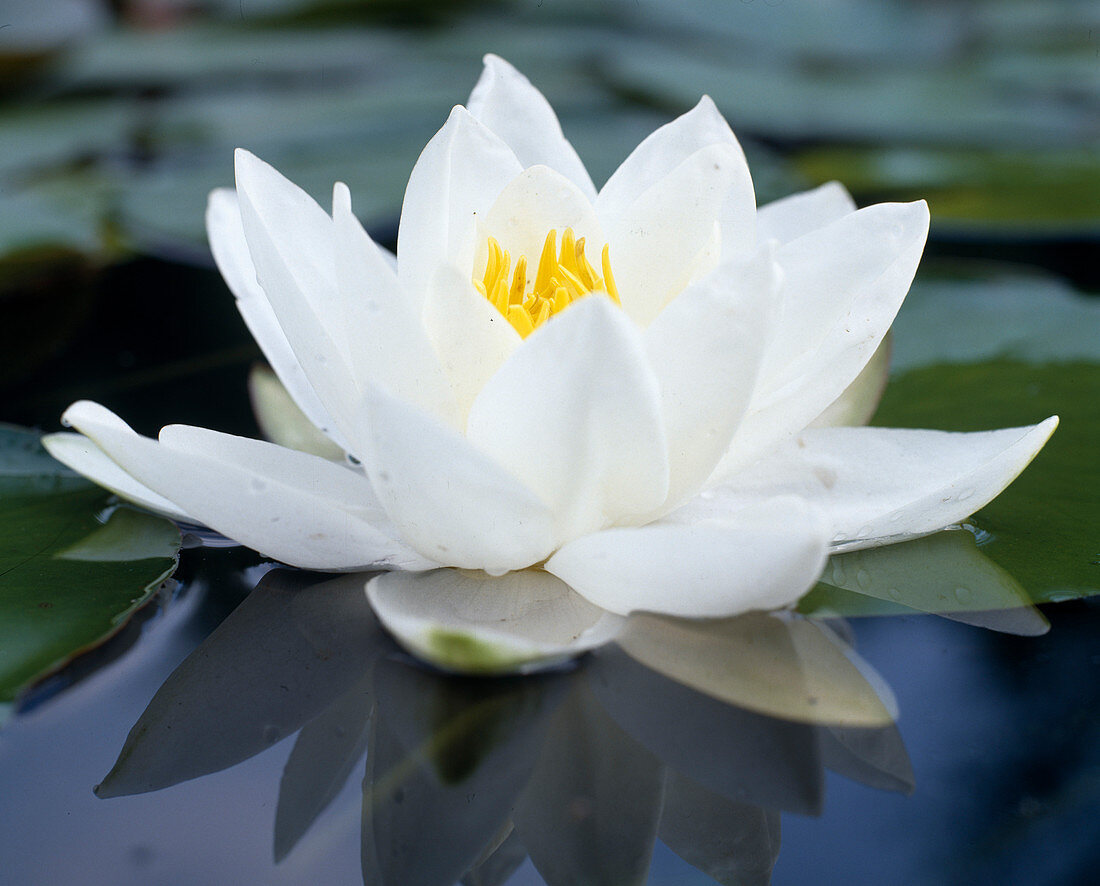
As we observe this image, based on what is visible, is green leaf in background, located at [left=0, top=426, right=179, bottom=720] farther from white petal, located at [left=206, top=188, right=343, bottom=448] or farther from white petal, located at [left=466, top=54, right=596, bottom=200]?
white petal, located at [left=466, top=54, right=596, bottom=200]

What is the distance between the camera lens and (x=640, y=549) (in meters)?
0.76

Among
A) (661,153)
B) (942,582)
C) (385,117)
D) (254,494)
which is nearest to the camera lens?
(254,494)

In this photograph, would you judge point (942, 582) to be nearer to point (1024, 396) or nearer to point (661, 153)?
point (1024, 396)

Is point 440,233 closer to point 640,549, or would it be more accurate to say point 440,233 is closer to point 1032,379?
point 640,549

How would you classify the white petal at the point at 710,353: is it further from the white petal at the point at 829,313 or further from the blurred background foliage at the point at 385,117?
the blurred background foliage at the point at 385,117

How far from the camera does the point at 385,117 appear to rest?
7.14 feet

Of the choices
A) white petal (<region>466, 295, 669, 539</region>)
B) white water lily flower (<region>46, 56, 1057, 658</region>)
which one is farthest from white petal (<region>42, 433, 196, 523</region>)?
white petal (<region>466, 295, 669, 539</region>)

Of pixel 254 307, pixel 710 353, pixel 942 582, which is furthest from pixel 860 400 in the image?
pixel 254 307

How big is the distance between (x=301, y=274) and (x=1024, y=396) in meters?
0.95

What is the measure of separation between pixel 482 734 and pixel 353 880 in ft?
0.51

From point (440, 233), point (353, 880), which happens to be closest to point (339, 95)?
point (440, 233)

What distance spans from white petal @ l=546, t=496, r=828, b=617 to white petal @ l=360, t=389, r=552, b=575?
2.0 inches

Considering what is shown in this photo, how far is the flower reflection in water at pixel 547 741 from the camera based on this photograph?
0.68 metres

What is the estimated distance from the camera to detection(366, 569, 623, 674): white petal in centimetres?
74
